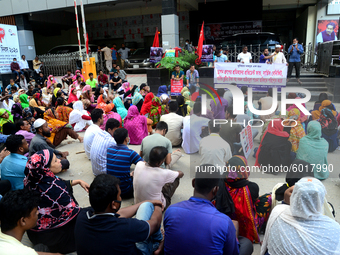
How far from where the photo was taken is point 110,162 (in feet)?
11.7

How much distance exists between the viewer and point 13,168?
127 inches

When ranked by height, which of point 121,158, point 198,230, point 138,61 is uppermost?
point 138,61

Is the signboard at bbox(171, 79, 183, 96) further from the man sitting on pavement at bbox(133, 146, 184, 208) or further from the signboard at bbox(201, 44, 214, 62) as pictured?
the man sitting on pavement at bbox(133, 146, 184, 208)

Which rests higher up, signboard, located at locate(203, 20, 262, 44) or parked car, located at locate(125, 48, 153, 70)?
signboard, located at locate(203, 20, 262, 44)

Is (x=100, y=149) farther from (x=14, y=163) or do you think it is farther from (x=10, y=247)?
(x=10, y=247)

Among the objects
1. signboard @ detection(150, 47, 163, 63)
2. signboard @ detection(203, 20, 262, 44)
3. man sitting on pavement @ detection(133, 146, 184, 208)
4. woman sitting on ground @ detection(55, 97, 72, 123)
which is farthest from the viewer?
signboard @ detection(203, 20, 262, 44)

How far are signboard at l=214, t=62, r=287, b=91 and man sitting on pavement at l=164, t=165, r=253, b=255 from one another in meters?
6.61

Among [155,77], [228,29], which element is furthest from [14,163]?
[228,29]

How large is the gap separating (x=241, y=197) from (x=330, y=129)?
3.51 meters

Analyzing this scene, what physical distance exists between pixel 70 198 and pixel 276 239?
200 centimetres

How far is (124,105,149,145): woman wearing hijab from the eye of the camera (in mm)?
5902

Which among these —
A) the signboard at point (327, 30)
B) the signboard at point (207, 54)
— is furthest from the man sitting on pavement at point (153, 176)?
the signboard at point (327, 30)

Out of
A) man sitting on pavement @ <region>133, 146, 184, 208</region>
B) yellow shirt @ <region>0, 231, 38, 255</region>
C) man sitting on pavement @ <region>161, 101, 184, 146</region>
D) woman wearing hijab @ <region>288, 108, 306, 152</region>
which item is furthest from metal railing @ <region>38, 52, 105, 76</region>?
yellow shirt @ <region>0, 231, 38, 255</region>

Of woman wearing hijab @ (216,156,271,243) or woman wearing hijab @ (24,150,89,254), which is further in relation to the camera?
woman wearing hijab @ (216,156,271,243)
